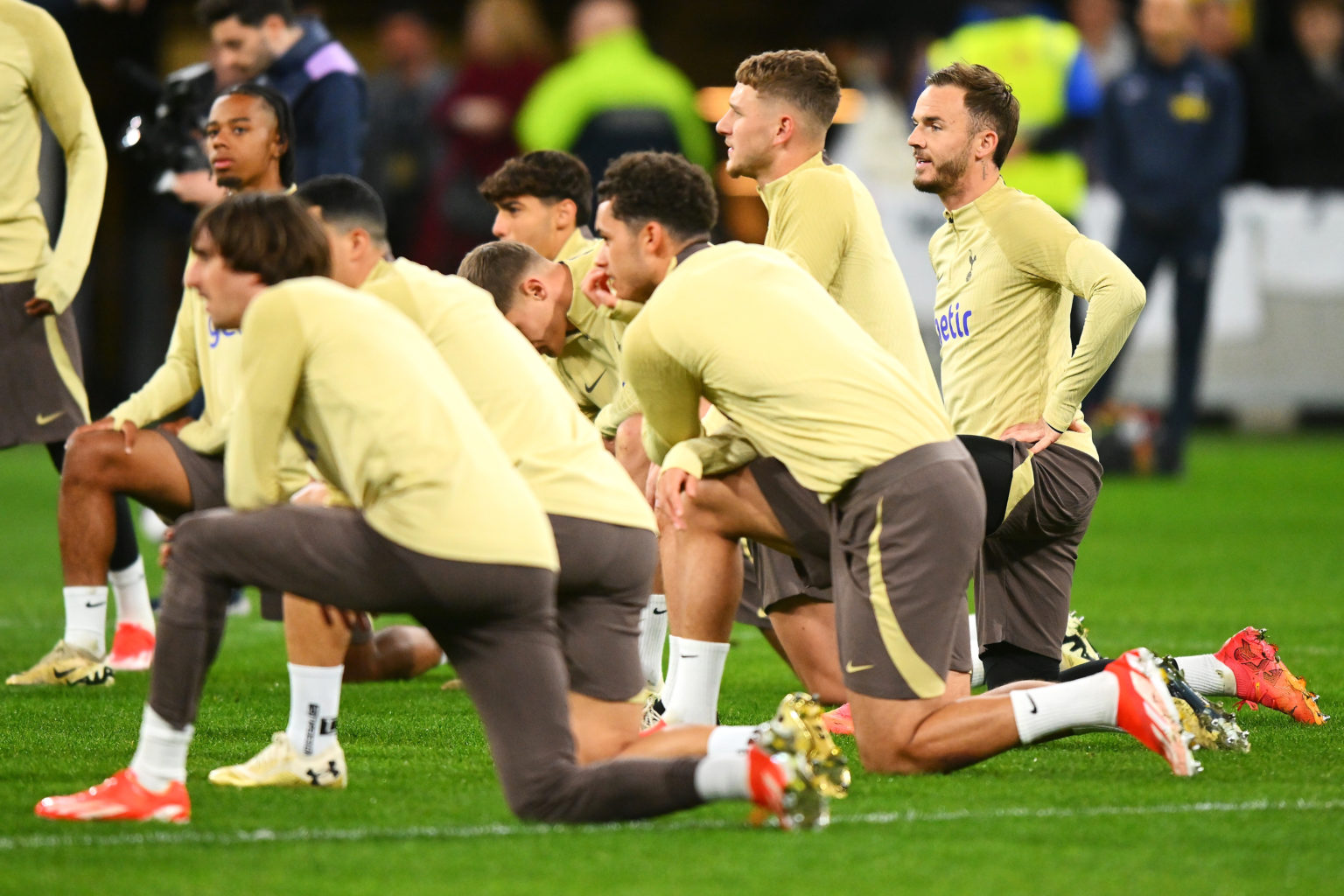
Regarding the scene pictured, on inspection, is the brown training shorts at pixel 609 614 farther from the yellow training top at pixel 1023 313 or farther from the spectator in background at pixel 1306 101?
the spectator in background at pixel 1306 101

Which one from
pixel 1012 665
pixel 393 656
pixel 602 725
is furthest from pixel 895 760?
pixel 393 656

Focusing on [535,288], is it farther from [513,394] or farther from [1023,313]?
[1023,313]

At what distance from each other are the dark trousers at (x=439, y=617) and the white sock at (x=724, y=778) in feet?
0.11

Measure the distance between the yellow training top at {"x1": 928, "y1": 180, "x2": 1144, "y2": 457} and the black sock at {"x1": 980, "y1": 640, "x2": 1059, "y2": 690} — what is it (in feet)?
2.17

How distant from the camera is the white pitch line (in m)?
4.43

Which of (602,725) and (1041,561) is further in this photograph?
(1041,561)

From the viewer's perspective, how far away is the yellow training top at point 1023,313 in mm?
6051

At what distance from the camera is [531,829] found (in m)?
4.57

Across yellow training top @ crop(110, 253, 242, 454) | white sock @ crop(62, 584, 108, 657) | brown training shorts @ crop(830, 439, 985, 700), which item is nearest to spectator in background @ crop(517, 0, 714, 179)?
yellow training top @ crop(110, 253, 242, 454)

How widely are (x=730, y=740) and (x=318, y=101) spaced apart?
478 cm

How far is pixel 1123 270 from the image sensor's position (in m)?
6.09

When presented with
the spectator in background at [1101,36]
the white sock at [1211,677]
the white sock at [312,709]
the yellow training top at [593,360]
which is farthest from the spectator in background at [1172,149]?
the white sock at [312,709]

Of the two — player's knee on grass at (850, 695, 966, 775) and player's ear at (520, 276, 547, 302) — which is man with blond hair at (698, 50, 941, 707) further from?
player's knee on grass at (850, 695, 966, 775)

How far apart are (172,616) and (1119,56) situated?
44.5 feet
